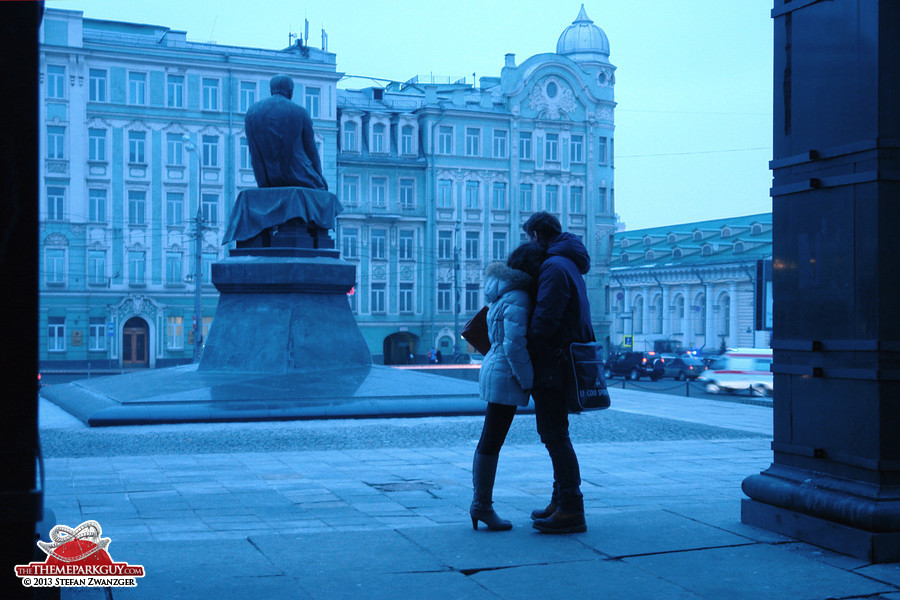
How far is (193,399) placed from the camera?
41.6 feet

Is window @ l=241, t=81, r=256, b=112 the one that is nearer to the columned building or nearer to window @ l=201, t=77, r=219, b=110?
window @ l=201, t=77, r=219, b=110

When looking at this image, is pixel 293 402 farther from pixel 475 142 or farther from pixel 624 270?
pixel 624 270

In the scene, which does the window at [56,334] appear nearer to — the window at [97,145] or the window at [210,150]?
the window at [97,145]

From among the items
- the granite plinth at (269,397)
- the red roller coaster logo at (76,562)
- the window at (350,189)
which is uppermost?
the window at (350,189)

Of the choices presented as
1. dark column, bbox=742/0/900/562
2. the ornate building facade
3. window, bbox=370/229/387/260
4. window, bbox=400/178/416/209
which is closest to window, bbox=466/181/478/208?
the ornate building facade

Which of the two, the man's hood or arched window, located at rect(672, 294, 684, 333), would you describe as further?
arched window, located at rect(672, 294, 684, 333)

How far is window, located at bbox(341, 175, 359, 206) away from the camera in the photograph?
2052 inches

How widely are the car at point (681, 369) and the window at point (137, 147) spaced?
80.6 feet

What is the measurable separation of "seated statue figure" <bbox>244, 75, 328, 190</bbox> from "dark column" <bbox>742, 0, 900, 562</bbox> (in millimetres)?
10626

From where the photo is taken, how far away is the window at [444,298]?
53906mm

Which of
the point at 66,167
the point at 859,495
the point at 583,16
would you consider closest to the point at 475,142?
the point at 583,16

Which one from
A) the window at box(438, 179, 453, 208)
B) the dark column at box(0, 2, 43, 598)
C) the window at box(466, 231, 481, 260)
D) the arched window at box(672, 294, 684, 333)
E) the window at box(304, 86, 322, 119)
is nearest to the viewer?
the dark column at box(0, 2, 43, 598)

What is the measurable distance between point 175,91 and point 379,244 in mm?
12212

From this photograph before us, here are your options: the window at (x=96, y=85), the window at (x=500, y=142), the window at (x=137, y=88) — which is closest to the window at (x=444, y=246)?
the window at (x=500, y=142)
